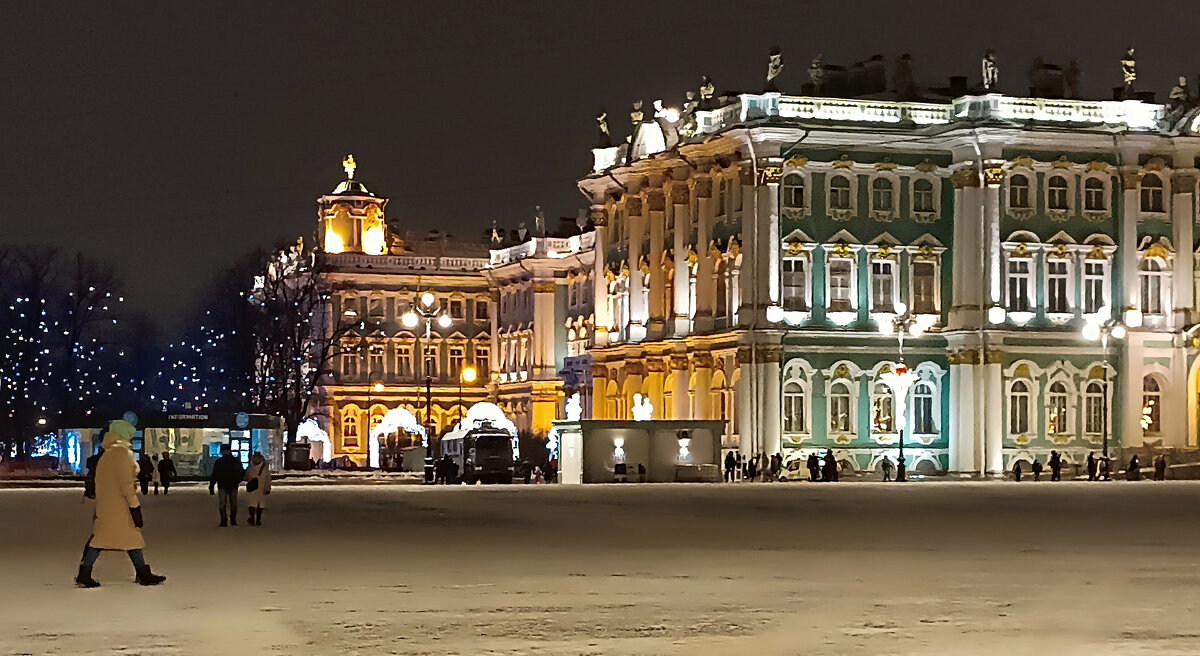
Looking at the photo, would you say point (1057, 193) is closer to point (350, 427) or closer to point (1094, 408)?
point (1094, 408)

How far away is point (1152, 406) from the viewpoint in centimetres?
8462

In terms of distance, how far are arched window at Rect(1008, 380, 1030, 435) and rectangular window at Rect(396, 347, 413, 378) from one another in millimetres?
59122

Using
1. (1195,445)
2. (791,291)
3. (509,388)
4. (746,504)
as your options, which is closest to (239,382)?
(509,388)

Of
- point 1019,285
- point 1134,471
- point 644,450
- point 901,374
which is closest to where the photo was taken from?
point 644,450

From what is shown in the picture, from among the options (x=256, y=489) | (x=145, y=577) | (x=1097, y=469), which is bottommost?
(x=1097, y=469)

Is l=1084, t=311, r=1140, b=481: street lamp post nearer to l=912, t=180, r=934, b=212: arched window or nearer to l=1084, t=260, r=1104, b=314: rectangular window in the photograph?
l=1084, t=260, r=1104, b=314: rectangular window

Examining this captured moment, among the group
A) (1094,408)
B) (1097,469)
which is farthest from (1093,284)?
(1097,469)

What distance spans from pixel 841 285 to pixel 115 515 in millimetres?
62997

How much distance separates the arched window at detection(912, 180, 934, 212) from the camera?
84.0 m

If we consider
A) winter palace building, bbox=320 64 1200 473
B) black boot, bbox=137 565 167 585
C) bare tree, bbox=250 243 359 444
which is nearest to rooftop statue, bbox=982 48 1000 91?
winter palace building, bbox=320 64 1200 473

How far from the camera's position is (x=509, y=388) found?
424ft

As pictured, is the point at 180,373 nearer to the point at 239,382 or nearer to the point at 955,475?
the point at 239,382

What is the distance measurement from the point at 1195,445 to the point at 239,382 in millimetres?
49595

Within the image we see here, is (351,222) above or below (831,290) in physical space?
above
